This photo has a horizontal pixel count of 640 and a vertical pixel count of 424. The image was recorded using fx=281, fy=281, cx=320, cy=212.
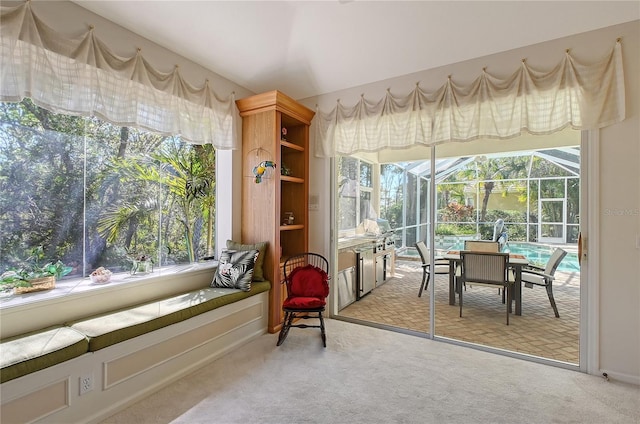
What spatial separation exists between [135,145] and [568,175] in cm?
411

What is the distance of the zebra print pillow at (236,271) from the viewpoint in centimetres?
289

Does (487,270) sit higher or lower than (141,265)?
lower

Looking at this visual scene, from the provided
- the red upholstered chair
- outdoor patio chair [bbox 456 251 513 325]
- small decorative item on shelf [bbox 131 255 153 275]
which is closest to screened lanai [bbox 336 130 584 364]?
outdoor patio chair [bbox 456 251 513 325]

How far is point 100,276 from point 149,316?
0.64m

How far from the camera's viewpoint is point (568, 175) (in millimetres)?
2623

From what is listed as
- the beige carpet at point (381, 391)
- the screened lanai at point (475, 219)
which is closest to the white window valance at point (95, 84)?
the screened lanai at point (475, 219)

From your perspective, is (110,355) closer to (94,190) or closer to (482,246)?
(94,190)

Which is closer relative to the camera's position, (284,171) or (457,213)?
(457,213)

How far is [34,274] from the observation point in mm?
2100

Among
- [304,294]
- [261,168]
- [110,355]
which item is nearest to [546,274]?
[304,294]

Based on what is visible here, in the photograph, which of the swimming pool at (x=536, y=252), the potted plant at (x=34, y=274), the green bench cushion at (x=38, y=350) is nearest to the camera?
the green bench cushion at (x=38, y=350)

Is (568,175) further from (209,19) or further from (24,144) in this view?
(24,144)

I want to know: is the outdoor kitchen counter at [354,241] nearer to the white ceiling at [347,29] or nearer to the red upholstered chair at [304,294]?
the red upholstered chair at [304,294]

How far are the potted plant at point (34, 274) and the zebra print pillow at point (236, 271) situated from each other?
1214 millimetres
